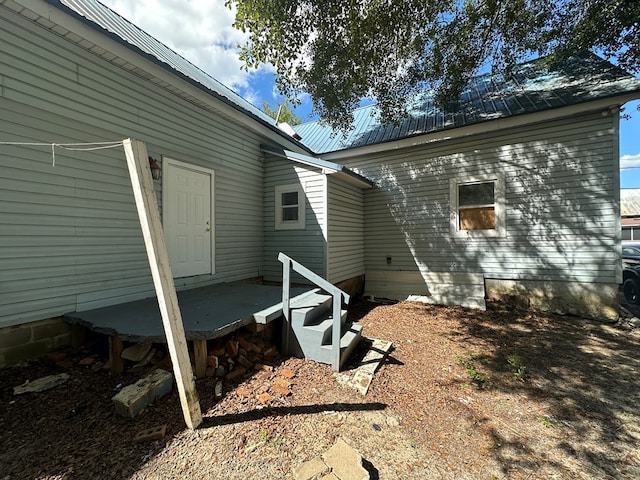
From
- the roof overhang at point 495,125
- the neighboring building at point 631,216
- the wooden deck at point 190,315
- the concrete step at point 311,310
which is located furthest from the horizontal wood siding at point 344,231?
the neighboring building at point 631,216

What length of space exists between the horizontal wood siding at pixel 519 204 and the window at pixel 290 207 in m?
2.48

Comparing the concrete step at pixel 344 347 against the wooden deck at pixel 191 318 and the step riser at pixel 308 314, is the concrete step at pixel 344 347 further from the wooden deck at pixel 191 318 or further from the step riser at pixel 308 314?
the wooden deck at pixel 191 318

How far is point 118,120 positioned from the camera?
12.8ft

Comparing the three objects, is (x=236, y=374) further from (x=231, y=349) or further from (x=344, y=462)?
(x=344, y=462)

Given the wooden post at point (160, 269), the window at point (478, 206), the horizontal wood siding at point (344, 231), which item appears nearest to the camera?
the wooden post at point (160, 269)

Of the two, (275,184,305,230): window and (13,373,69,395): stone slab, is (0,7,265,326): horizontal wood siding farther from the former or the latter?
(275,184,305,230): window

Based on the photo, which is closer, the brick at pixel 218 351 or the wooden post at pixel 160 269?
the wooden post at pixel 160 269

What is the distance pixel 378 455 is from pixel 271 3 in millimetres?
6523

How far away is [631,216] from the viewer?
68.4 feet

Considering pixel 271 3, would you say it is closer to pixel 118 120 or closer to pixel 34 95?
pixel 118 120

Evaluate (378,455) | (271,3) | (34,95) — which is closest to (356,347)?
(378,455)

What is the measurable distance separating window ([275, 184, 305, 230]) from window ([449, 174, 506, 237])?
3.85 meters

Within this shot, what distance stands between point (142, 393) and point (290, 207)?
4678 mm

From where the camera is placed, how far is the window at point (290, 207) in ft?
20.3
